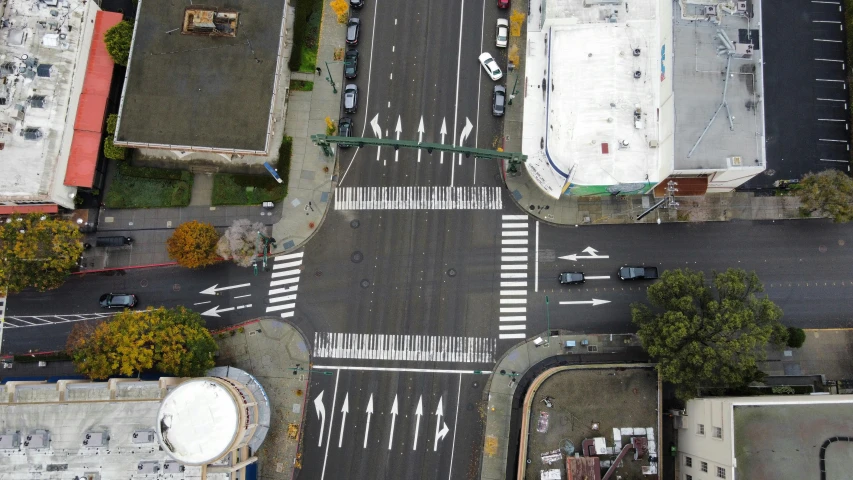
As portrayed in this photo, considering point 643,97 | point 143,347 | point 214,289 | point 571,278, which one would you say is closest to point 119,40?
point 214,289

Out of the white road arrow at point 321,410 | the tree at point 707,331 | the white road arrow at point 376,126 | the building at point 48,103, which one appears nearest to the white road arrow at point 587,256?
the tree at point 707,331

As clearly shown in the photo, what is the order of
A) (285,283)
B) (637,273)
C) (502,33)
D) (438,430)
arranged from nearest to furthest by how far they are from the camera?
(438,430)
(637,273)
(285,283)
(502,33)

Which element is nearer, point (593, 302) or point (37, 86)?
point (37, 86)

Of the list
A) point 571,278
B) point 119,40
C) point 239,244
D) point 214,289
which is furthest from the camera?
point 214,289

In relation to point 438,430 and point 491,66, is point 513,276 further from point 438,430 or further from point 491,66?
point 491,66

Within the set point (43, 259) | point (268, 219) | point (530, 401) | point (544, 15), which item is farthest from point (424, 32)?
point (43, 259)

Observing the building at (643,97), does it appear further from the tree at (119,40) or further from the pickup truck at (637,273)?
the tree at (119,40)

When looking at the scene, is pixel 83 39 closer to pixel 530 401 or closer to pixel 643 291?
pixel 530 401
